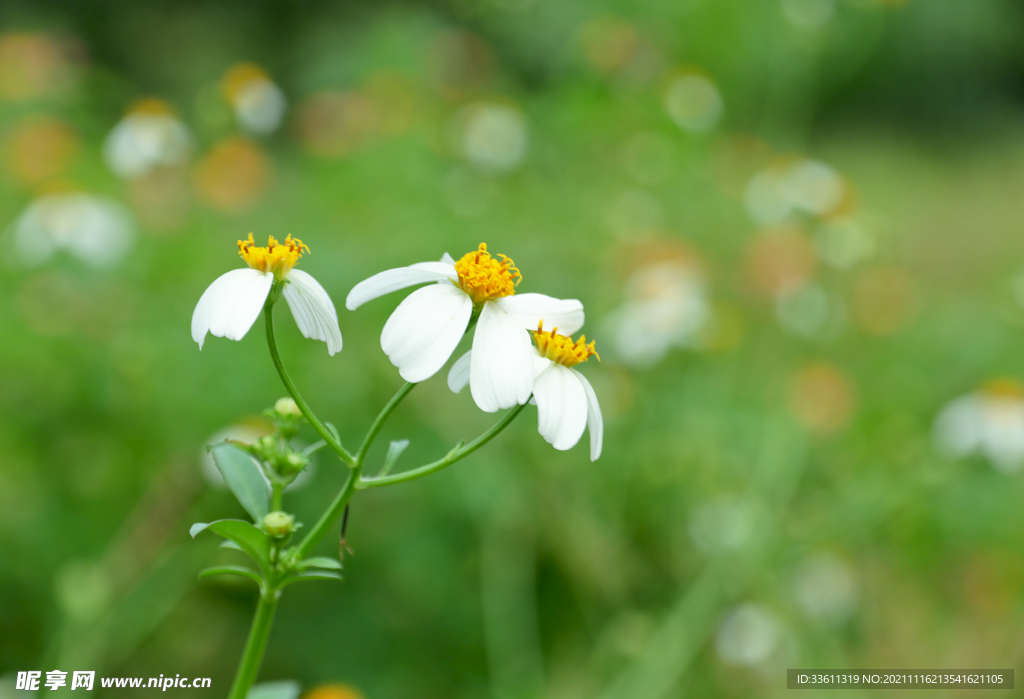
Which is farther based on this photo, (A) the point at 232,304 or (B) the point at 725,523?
(B) the point at 725,523

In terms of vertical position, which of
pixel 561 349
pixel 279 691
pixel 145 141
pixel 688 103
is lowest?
pixel 279 691

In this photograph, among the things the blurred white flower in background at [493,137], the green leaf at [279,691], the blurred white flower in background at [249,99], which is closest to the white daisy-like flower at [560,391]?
the green leaf at [279,691]

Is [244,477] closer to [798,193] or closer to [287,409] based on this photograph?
[287,409]

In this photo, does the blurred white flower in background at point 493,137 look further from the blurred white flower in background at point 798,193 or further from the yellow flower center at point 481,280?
the yellow flower center at point 481,280

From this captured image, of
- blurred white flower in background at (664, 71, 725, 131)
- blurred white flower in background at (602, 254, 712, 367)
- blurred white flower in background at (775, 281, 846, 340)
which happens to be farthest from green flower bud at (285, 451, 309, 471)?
blurred white flower in background at (664, 71, 725, 131)

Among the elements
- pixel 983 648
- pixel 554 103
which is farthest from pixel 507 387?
pixel 554 103

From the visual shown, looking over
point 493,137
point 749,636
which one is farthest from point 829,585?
point 493,137
